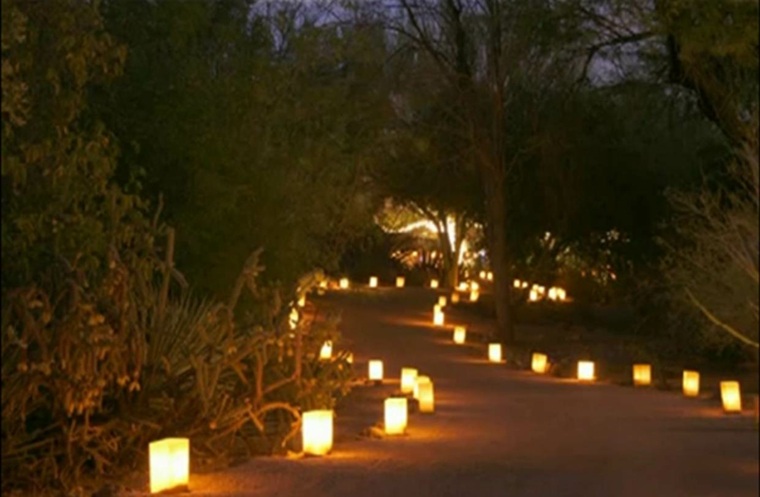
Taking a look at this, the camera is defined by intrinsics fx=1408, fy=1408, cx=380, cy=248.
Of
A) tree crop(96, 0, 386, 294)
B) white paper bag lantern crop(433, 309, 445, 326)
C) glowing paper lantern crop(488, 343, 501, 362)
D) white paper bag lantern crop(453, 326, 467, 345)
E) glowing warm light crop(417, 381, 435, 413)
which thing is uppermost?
tree crop(96, 0, 386, 294)

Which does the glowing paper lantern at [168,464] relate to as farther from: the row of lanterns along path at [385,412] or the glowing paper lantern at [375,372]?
the glowing paper lantern at [375,372]

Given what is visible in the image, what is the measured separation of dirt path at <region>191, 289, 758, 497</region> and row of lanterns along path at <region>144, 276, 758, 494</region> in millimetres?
216

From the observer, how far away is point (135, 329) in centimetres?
1159

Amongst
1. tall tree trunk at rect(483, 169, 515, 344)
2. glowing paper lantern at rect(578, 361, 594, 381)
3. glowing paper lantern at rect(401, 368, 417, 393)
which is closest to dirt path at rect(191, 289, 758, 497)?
glowing paper lantern at rect(401, 368, 417, 393)

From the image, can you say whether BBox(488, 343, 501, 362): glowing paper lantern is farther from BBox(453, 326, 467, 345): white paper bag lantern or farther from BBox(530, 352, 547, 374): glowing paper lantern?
BBox(453, 326, 467, 345): white paper bag lantern

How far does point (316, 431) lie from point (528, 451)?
2.00 meters

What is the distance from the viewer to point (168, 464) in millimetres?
11172

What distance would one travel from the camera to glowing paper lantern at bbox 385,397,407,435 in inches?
584

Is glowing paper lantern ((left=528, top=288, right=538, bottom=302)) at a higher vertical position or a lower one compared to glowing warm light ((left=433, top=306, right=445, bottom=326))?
higher

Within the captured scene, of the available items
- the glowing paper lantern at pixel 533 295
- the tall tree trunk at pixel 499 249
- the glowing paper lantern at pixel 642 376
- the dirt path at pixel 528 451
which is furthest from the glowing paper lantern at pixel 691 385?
the glowing paper lantern at pixel 533 295

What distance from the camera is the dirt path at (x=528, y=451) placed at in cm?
1108

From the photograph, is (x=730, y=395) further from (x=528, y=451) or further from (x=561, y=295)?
(x=561, y=295)

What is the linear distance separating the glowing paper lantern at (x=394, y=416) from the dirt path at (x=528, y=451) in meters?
0.17

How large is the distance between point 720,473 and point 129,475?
4932 mm
